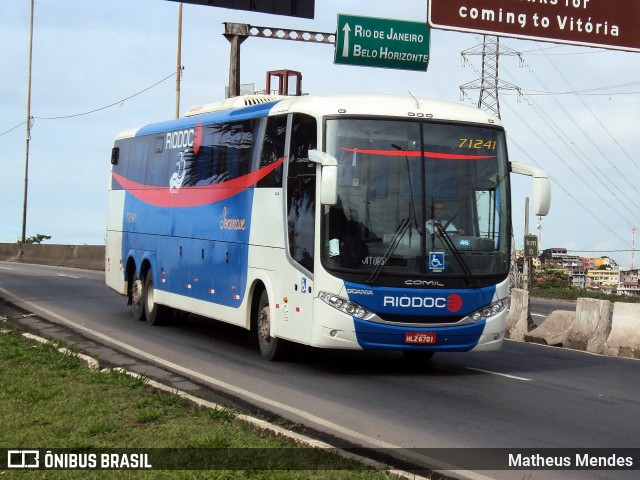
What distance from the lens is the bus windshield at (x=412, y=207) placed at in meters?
14.8

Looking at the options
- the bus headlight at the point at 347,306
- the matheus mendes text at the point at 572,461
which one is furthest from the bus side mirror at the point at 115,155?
the matheus mendes text at the point at 572,461

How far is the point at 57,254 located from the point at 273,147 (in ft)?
120

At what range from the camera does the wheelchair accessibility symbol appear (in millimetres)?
14969

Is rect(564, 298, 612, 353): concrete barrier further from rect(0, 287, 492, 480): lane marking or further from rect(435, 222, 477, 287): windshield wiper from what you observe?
rect(0, 287, 492, 480): lane marking

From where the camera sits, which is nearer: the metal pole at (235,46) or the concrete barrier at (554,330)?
the concrete barrier at (554,330)

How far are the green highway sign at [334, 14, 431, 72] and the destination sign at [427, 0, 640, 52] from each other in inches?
410

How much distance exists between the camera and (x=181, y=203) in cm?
2033

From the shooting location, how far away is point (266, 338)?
1658cm

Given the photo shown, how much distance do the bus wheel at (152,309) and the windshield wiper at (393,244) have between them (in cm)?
778

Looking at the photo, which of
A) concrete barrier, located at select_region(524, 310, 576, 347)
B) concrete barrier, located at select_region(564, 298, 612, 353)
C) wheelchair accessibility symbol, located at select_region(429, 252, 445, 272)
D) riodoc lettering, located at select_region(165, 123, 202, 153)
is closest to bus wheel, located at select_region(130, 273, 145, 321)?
riodoc lettering, located at select_region(165, 123, 202, 153)

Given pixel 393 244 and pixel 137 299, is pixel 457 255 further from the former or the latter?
pixel 137 299

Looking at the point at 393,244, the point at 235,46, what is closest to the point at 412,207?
the point at 393,244

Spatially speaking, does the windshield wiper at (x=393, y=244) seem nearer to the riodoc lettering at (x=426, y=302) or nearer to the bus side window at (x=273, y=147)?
the riodoc lettering at (x=426, y=302)

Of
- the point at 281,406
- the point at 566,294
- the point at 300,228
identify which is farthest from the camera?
the point at 566,294
